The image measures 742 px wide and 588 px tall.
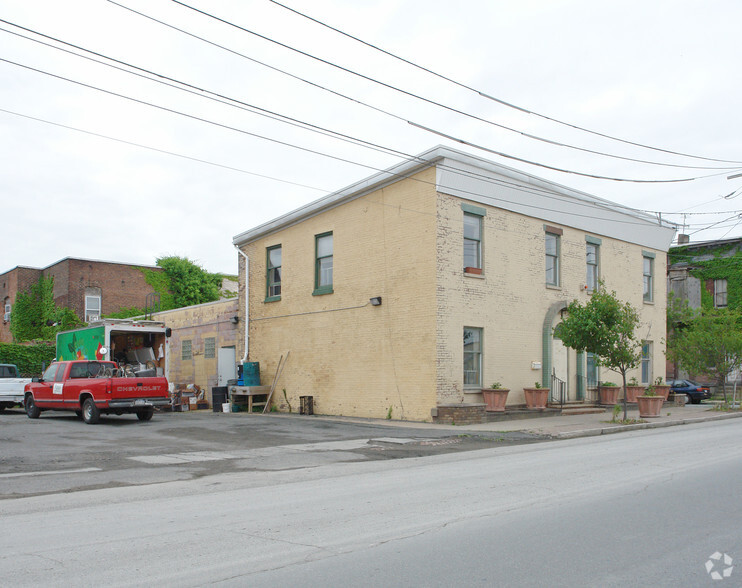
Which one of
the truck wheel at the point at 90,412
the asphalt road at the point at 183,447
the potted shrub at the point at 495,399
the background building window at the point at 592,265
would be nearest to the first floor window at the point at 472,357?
the potted shrub at the point at 495,399

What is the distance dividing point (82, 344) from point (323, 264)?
9012 millimetres

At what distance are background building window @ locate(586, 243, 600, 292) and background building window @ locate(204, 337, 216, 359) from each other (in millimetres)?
15832

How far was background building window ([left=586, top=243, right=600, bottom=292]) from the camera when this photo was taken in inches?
1007

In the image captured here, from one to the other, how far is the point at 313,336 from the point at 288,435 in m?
8.03

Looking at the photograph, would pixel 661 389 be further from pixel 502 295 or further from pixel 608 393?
pixel 502 295

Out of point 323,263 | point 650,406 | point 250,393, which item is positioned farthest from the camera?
point 250,393

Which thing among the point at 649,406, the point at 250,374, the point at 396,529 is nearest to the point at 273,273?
the point at 250,374

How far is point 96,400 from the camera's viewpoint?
1888 centimetres

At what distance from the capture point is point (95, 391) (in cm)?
1891

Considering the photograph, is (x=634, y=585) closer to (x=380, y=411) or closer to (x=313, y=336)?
(x=380, y=411)

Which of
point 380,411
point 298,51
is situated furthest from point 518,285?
point 298,51

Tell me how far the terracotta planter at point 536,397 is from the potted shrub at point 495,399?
140 centimetres

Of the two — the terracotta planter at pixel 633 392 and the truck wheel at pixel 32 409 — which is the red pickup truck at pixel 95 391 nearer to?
the truck wheel at pixel 32 409

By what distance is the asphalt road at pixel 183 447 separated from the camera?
1052 centimetres
